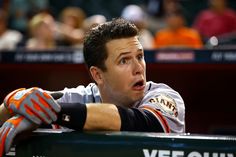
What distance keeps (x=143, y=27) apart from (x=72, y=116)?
5.03 meters

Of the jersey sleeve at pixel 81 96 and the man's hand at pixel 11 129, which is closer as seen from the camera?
the man's hand at pixel 11 129

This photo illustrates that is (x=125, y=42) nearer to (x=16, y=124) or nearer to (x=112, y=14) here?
(x=16, y=124)

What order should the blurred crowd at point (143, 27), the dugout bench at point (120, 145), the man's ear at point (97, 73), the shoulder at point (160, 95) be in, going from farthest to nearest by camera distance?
1. the blurred crowd at point (143, 27)
2. the man's ear at point (97, 73)
3. the shoulder at point (160, 95)
4. the dugout bench at point (120, 145)

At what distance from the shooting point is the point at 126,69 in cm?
267

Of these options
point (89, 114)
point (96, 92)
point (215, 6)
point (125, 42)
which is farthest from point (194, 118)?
point (89, 114)

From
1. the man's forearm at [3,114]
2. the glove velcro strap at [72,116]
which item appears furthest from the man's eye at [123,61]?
the man's forearm at [3,114]

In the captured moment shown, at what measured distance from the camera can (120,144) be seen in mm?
1993

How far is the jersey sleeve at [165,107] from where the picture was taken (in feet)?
8.14

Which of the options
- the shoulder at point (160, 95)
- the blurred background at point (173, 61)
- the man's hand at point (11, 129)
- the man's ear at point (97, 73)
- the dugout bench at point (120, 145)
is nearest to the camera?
the dugout bench at point (120, 145)

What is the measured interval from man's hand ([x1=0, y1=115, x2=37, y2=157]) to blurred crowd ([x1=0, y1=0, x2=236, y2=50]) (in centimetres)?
401

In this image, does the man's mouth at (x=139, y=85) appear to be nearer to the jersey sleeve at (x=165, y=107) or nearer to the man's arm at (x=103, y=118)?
the jersey sleeve at (x=165, y=107)

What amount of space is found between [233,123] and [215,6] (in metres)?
2.16

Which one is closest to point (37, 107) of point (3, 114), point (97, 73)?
Result: point (3, 114)

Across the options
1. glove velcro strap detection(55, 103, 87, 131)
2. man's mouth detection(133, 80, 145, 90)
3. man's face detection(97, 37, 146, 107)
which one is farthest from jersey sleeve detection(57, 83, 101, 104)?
glove velcro strap detection(55, 103, 87, 131)
